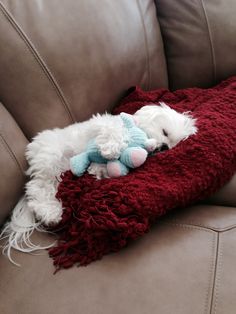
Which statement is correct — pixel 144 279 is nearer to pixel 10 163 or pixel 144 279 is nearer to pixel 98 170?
pixel 98 170

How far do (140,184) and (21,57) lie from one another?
52cm

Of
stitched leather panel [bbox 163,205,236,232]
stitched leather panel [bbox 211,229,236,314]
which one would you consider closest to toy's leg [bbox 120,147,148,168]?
stitched leather panel [bbox 163,205,236,232]

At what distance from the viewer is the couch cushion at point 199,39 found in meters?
1.30

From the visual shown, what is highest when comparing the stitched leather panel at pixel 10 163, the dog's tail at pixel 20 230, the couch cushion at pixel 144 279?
the stitched leather panel at pixel 10 163

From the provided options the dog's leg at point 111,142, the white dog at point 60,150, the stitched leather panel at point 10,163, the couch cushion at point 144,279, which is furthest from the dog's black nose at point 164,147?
the stitched leather panel at point 10,163

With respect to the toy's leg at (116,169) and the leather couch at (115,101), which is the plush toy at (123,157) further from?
the leather couch at (115,101)

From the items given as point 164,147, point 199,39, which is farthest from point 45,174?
point 199,39

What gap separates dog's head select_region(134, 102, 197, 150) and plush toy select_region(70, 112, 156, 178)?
0.16ft

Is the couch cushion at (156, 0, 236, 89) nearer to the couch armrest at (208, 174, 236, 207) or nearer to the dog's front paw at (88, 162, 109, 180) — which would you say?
the couch armrest at (208, 174, 236, 207)

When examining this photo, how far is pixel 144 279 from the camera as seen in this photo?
0.74 m

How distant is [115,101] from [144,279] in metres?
0.69

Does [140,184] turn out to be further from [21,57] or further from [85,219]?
[21,57]

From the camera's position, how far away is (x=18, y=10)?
994 mm

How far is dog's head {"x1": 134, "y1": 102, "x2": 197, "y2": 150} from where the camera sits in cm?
96
